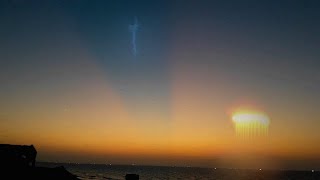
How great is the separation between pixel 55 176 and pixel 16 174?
2.23m

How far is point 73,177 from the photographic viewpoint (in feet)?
70.9

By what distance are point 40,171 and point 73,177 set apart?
2176 mm

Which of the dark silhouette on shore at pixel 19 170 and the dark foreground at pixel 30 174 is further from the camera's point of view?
A: the dark silhouette on shore at pixel 19 170

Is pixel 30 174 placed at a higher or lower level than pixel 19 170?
lower

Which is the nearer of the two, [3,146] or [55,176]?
[55,176]

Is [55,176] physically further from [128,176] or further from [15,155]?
[128,176]

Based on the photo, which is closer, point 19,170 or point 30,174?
point 30,174

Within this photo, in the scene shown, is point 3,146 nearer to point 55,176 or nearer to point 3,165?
point 3,165

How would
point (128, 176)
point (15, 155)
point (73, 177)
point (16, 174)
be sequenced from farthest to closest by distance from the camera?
point (15, 155)
point (73, 177)
point (16, 174)
point (128, 176)

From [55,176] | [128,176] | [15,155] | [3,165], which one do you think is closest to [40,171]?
[55,176]

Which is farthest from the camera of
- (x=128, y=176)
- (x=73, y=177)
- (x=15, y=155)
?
(x=15, y=155)

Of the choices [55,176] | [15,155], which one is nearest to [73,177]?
[55,176]

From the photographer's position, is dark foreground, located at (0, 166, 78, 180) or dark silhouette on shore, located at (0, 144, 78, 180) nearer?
dark foreground, located at (0, 166, 78, 180)

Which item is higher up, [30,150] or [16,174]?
[30,150]
